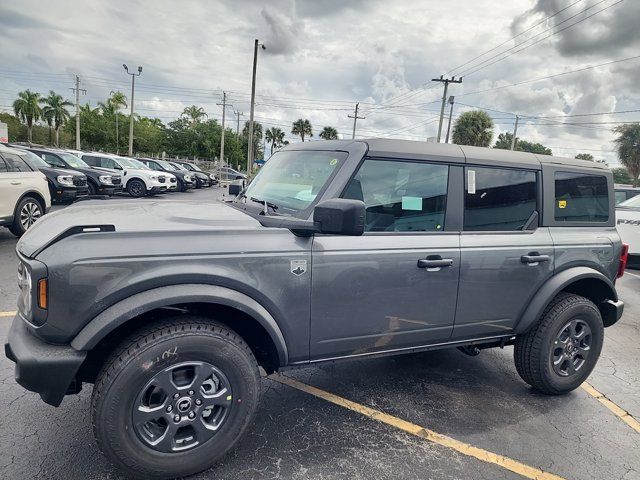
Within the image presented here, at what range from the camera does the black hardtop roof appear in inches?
112

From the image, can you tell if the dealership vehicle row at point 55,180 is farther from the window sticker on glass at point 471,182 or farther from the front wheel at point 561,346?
the front wheel at point 561,346

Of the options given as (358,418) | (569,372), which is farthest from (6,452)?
(569,372)

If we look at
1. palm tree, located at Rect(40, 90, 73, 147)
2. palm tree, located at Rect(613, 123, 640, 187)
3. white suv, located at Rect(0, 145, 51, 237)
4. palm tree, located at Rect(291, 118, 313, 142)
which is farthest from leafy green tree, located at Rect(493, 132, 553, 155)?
palm tree, located at Rect(40, 90, 73, 147)

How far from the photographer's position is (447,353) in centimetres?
435

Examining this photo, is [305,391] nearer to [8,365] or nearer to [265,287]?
[265,287]

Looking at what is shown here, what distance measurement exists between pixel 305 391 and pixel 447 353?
1.72 metres

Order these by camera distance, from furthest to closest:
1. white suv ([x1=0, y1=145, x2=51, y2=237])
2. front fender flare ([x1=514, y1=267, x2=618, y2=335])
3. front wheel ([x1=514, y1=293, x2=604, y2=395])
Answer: white suv ([x1=0, y1=145, x2=51, y2=237]) < front wheel ([x1=514, y1=293, x2=604, y2=395]) < front fender flare ([x1=514, y1=267, x2=618, y2=335])

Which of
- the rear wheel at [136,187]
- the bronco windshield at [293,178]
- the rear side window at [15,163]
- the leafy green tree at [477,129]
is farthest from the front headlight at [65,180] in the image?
the leafy green tree at [477,129]

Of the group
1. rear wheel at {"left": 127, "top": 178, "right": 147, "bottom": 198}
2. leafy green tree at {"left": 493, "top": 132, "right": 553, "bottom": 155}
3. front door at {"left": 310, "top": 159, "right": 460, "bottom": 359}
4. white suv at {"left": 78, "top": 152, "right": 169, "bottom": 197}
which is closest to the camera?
front door at {"left": 310, "top": 159, "right": 460, "bottom": 359}

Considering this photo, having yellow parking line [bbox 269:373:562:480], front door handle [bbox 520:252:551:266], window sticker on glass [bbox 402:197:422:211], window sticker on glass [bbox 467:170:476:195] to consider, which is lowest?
yellow parking line [bbox 269:373:562:480]

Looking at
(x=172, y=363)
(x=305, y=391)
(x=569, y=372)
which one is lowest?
(x=305, y=391)

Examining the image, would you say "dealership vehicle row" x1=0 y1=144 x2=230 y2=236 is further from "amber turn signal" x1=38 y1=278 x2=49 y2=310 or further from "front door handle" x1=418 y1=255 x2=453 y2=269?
"front door handle" x1=418 y1=255 x2=453 y2=269

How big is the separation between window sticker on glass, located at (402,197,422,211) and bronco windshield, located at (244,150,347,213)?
51 cm

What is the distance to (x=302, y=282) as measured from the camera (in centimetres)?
244
